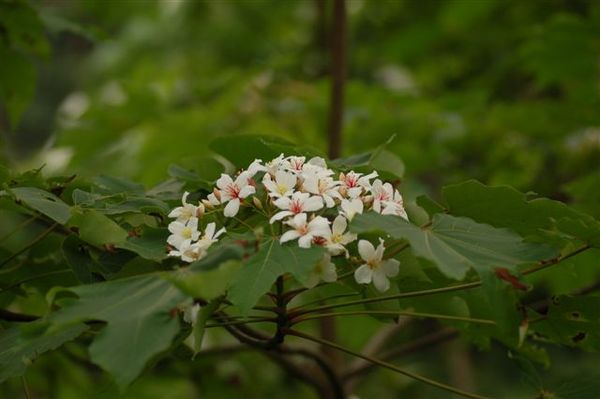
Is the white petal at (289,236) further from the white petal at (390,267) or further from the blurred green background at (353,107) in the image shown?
the blurred green background at (353,107)

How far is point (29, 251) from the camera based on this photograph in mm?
1340

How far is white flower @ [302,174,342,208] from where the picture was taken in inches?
38.8

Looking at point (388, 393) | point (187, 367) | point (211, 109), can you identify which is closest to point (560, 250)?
point (187, 367)

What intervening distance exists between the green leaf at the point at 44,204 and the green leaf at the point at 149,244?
0.08 meters

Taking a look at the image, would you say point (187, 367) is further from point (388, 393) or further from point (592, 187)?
point (388, 393)

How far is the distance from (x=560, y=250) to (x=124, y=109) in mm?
1835

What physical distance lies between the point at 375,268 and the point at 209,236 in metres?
0.19

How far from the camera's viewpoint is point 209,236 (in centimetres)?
96

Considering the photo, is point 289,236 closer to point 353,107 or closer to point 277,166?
point 277,166

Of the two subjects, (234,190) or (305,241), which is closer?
(305,241)

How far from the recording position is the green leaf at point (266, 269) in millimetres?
881

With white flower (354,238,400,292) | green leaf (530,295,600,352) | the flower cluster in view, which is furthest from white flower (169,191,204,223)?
green leaf (530,295,600,352)

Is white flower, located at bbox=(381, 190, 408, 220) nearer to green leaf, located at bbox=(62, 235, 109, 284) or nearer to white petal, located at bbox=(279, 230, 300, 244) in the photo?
white petal, located at bbox=(279, 230, 300, 244)

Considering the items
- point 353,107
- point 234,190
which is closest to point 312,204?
point 234,190
